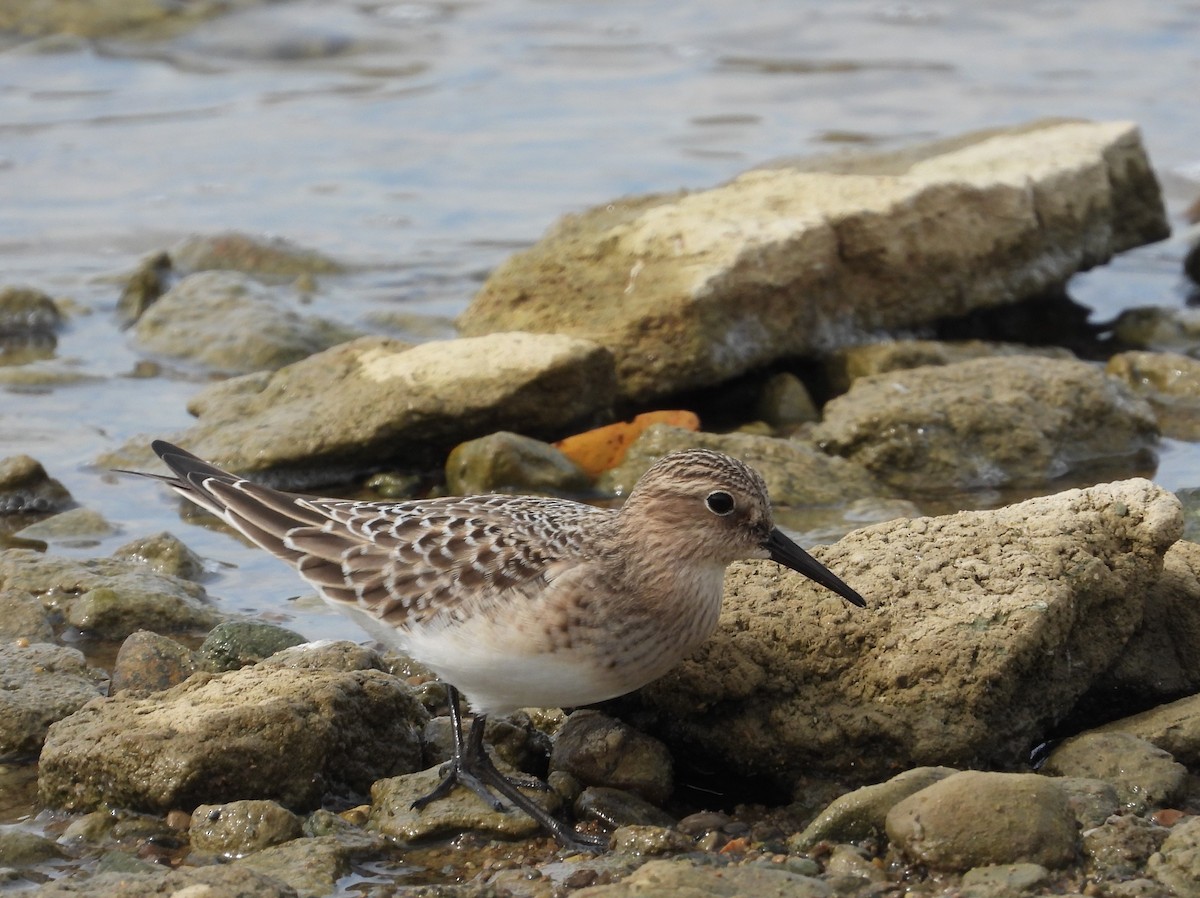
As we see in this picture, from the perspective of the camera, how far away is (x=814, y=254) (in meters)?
10.4

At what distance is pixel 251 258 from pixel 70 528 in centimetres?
565

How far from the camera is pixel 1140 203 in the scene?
40.0 ft

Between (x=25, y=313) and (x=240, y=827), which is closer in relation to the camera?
(x=240, y=827)

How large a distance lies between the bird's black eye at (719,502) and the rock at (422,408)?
338 cm

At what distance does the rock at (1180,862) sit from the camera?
4910 millimetres

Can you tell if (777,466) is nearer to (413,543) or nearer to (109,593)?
(413,543)

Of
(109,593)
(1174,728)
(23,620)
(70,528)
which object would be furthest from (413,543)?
(70,528)

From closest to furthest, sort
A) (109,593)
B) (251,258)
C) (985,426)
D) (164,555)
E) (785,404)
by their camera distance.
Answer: (109,593) < (164,555) < (985,426) < (785,404) < (251,258)

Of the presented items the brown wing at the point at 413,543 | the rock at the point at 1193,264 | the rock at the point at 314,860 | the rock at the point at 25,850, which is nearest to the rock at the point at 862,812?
the brown wing at the point at 413,543

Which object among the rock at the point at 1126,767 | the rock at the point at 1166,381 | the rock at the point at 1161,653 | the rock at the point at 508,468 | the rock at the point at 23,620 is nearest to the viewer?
the rock at the point at 1126,767

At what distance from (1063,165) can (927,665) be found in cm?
685

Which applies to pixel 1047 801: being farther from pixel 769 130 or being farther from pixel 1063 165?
pixel 769 130

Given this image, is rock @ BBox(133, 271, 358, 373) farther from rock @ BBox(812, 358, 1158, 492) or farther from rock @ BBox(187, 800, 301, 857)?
rock @ BBox(187, 800, 301, 857)

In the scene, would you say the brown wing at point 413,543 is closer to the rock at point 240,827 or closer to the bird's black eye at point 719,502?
the bird's black eye at point 719,502
